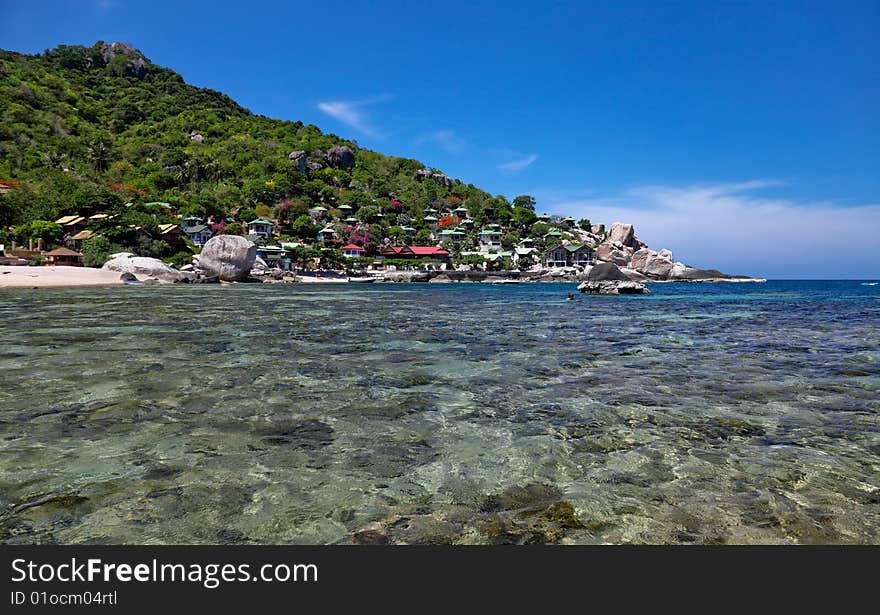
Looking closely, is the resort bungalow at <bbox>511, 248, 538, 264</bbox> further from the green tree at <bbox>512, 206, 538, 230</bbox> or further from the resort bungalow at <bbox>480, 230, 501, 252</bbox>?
the green tree at <bbox>512, 206, 538, 230</bbox>

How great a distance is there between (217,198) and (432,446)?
121639mm

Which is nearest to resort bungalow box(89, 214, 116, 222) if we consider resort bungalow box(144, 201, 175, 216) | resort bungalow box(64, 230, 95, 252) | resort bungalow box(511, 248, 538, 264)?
resort bungalow box(64, 230, 95, 252)

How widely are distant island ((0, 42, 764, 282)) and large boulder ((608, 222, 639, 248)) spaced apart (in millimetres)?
645

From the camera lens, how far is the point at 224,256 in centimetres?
5709

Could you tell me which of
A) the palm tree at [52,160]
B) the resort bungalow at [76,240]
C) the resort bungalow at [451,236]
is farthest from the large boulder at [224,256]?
the resort bungalow at [451,236]

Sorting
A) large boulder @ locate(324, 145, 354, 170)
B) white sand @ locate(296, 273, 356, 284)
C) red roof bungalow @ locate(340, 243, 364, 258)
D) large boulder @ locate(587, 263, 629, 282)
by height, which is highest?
large boulder @ locate(324, 145, 354, 170)

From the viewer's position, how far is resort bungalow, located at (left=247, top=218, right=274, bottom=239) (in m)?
97.2

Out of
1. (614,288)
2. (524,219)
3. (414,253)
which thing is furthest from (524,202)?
(614,288)

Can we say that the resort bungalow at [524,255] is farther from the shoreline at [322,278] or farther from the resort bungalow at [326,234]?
the resort bungalow at [326,234]

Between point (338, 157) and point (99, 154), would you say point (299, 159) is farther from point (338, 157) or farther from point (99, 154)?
point (99, 154)

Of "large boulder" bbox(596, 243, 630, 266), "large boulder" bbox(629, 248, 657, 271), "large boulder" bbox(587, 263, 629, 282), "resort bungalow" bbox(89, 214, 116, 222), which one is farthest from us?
"large boulder" bbox(596, 243, 630, 266)

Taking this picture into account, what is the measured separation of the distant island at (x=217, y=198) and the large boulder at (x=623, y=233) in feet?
2.12
